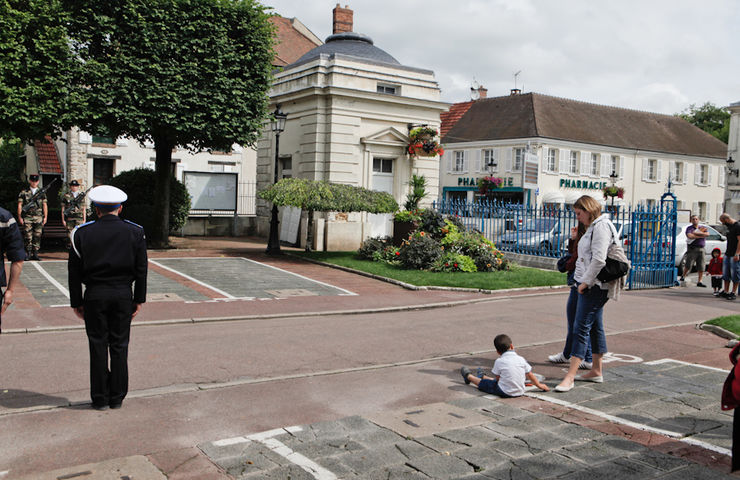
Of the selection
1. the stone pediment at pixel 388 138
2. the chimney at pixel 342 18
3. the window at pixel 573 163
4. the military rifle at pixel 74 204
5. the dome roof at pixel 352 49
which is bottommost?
the military rifle at pixel 74 204

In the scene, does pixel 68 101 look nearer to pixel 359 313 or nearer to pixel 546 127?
pixel 359 313

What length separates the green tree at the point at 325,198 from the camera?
1786cm

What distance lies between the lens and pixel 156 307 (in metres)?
11.1

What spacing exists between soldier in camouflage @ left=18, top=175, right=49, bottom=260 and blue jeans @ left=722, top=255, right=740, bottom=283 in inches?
629

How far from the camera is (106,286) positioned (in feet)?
18.6

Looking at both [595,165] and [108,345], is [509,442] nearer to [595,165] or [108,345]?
[108,345]

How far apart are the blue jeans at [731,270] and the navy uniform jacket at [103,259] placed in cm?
1349

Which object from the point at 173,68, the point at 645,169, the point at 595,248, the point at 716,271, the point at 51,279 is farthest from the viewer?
the point at 645,169

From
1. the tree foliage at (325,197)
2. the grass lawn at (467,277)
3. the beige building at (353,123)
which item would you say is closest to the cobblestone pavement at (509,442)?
the grass lawn at (467,277)

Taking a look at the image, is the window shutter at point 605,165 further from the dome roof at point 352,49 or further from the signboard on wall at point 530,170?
the dome roof at point 352,49

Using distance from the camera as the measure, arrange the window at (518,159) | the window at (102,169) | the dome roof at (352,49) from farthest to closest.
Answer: the window at (518,159)
the window at (102,169)
the dome roof at (352,49)

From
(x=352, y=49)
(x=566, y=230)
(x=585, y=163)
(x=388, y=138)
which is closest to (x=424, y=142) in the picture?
(x=388, y=138)

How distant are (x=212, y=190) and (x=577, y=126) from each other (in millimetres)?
31511

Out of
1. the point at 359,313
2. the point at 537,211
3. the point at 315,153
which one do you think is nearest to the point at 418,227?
the point at 537,211
